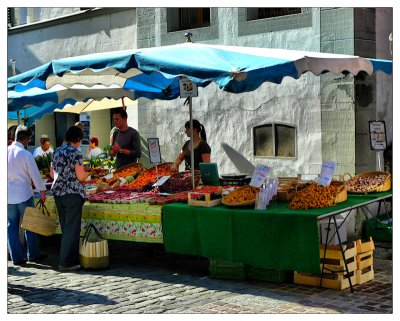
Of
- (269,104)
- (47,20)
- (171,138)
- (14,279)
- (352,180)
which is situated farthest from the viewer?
(47,20)

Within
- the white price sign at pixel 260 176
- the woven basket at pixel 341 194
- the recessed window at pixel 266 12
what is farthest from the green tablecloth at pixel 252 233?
the recessed window at pixel 266 12

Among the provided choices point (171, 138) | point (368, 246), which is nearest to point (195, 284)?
point (368, 246)

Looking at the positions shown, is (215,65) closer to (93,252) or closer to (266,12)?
(93,252)

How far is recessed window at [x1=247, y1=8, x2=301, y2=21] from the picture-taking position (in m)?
12.1

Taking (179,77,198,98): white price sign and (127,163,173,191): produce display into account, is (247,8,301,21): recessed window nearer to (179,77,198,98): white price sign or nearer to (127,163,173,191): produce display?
(127,163,173,191): produce display

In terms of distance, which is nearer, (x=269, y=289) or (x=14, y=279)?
(x=269, y=289)

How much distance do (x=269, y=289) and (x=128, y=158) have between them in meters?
4.63

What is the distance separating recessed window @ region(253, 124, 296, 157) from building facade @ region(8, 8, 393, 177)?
18 mm

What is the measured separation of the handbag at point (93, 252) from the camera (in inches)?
332

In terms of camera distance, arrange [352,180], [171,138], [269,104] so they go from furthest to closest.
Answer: [171,138]
[269,104]
[352,180]

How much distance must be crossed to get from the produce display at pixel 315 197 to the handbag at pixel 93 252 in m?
2.52

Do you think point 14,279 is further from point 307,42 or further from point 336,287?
point 307,42

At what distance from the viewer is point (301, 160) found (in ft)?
39.1

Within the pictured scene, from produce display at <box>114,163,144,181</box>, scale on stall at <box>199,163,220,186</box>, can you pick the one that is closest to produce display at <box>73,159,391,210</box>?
produce display at <box>114,163,144,181</box>
